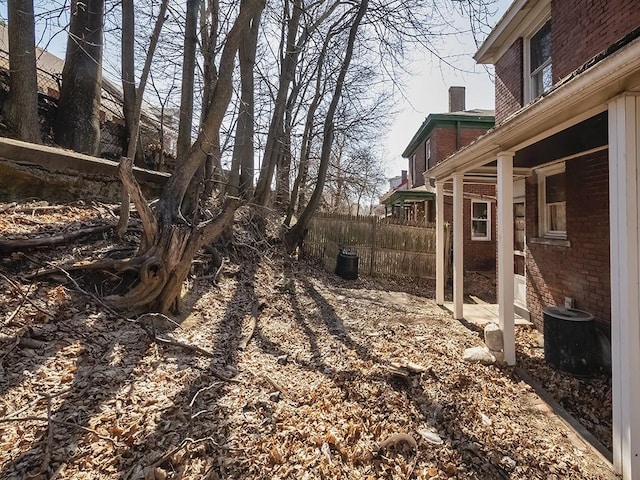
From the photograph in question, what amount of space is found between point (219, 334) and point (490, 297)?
7859 mm

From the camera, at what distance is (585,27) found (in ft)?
15.5

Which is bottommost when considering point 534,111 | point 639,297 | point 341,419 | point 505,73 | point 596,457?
point 596,457

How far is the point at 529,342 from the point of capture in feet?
17.1

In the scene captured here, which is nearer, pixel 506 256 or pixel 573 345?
pixel 573 345

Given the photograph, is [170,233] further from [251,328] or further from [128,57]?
[128,57]

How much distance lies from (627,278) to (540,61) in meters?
5.40

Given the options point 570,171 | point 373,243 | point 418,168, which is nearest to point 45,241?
point 570,171

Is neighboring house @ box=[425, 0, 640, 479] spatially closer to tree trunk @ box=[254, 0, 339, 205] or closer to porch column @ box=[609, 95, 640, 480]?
porch column @ box=[609, 95, 640, 480]

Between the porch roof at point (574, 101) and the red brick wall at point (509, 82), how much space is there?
306 centimetres

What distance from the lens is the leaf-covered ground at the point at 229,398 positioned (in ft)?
6.72

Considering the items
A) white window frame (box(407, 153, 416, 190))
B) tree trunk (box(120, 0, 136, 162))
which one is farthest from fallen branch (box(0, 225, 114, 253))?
white window frame (box(407, 153, 416, 190))

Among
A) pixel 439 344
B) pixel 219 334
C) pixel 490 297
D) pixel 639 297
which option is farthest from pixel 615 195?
pixel 490 297

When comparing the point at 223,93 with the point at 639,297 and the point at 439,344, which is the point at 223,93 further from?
the point at 639,297

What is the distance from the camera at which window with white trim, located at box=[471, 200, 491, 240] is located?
11930 mm
